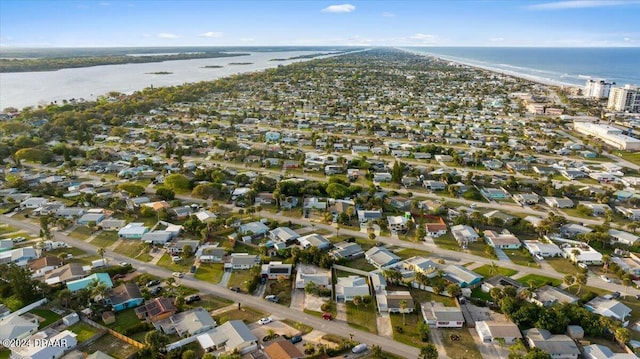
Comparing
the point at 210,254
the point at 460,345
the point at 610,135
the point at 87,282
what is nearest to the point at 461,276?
the point at 460,345

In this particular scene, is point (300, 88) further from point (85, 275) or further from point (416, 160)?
point (85, 275)

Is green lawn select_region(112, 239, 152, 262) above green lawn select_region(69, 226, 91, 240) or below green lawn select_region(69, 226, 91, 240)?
below

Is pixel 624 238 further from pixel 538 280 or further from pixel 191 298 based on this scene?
pixel 191 298

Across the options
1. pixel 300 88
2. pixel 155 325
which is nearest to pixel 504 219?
pixel 155 325

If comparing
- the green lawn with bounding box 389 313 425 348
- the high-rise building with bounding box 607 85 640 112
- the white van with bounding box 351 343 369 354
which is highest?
the high-rise building with bounding box 607 85 640 112

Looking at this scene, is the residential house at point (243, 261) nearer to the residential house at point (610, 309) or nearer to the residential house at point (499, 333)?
the residential house at point (499, 333)

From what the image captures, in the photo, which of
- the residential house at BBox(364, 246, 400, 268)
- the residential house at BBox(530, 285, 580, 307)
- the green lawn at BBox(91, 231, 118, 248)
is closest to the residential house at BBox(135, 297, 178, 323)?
the green lawn at BBox(91, 231, 118, 248)

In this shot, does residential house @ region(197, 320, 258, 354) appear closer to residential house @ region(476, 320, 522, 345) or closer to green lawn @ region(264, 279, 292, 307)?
green lawn @ region(264, 279, 292, 307)
